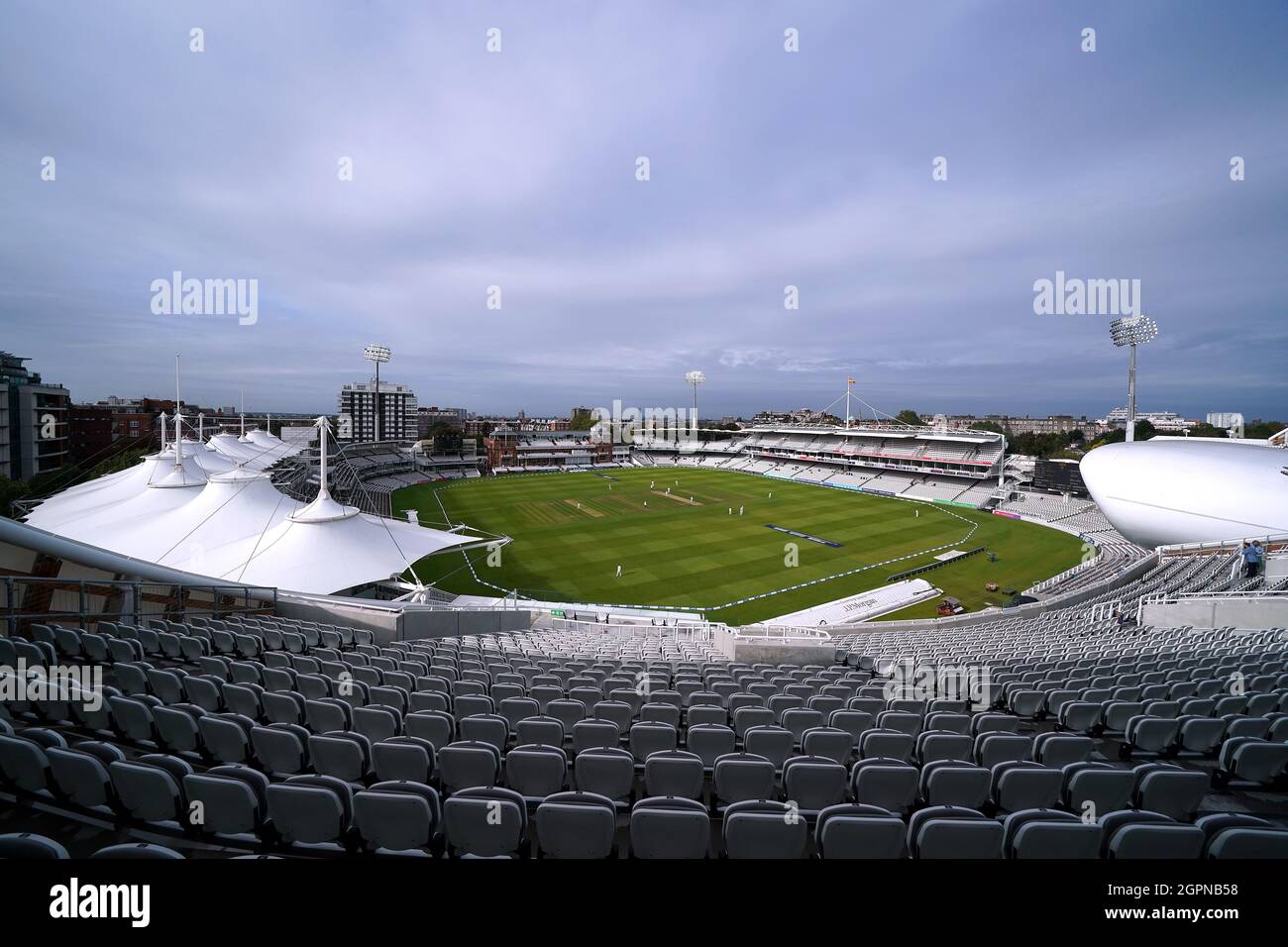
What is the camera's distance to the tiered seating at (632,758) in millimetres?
3242

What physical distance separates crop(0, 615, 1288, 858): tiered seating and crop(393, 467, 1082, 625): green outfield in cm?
2042

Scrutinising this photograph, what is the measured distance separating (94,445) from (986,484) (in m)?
108

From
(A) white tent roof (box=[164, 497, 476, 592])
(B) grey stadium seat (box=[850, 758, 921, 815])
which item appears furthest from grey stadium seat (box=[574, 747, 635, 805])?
(A) white tent roof (box=[164, 497, 476, 592])

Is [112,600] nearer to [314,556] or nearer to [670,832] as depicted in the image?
[314,556]

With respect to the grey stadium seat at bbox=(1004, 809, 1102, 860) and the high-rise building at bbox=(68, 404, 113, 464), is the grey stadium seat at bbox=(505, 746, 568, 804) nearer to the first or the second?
the grey stadium seat at bbox=(1004, 809, 1102, 860)

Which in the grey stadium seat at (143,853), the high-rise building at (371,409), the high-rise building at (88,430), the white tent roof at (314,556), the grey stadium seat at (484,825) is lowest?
the white tent roof at (314,556)

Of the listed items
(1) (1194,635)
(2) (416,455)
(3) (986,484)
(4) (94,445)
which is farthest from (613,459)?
(1) (1194,635)

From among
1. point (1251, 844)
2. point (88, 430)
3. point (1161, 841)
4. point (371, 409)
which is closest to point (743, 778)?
point (1161, 841)

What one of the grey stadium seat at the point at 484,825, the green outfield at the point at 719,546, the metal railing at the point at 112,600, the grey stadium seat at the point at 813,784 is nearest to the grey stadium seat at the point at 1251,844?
the grey stadium seat at the point at 813,784

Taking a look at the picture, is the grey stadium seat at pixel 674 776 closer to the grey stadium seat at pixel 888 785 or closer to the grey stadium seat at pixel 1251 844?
the grey stadium seat at pixel 888 785

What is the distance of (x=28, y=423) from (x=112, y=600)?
6723cm

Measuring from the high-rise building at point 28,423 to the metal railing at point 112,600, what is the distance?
6168cm

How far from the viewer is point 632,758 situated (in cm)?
452
